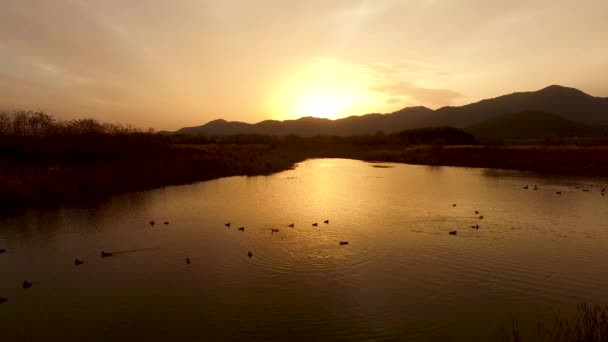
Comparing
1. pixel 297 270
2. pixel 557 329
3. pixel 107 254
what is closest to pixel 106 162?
pixel 107 254

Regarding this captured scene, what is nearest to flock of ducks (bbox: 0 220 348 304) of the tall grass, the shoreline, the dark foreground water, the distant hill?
the dark foreground water

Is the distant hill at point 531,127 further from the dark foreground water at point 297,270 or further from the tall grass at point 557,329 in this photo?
the tall grass at point 557,329

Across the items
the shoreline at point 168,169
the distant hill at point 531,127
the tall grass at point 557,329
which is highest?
the distant hill at point 531,127

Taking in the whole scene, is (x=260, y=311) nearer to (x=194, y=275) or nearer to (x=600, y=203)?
(x=194, y=275)

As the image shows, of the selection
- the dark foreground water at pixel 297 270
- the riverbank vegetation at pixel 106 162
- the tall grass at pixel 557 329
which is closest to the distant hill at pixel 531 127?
the riverbank vegetation at pixel 106 162

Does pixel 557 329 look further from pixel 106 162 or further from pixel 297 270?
pixel 106 162
